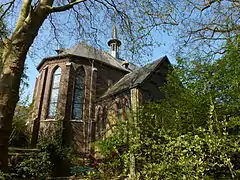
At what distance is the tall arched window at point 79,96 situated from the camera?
21.0m

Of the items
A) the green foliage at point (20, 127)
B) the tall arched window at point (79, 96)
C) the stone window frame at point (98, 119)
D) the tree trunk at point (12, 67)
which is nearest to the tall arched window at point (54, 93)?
the tall arched window at point (79, 96)

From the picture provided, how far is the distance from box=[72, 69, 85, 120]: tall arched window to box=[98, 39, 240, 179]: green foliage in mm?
11895

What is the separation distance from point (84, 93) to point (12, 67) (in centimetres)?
1653

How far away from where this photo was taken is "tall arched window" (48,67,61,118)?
20.9 meters

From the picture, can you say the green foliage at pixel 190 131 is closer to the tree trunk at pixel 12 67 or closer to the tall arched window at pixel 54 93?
the tree trunk at pixel 12 67

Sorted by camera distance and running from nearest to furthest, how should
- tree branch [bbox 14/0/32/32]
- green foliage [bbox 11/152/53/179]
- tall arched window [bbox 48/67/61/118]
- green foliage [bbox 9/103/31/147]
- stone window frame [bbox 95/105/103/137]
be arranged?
1. tree branch [bbox 14/0/32/32]
2. green foliage [bbox 11/152/53/179]
3. green foliage [bbox 9/103/31/147]
4. stone window frame [bbox 95/105/103/137]
5. tall arched window [bbox 48/67/61/118]

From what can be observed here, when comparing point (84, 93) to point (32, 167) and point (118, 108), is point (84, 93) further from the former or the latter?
point (32, 167)

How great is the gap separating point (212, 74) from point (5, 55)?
7.19 m

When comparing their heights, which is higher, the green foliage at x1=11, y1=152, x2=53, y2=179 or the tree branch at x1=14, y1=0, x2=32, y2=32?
the tree branch at x1=14, y1=0, x2=32, y2=32

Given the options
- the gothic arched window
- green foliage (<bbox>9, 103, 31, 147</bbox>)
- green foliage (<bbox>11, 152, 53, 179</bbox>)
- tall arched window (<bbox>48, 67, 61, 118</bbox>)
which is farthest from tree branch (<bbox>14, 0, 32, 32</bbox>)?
tall arched window (<bbox>48, 67, 61, 118</bbox>)

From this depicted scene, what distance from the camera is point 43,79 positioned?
22.4 metres

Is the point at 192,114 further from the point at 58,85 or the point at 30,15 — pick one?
the point at 58,85

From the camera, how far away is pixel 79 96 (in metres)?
21.8

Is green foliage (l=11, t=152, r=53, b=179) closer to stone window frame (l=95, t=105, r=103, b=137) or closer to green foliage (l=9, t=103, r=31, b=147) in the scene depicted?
green foliage (l=9, t=103, r=31, b=147)
